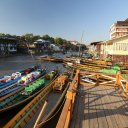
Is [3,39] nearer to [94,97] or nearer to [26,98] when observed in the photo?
[26,98]

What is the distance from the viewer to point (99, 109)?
8367 mm

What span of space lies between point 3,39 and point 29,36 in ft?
201

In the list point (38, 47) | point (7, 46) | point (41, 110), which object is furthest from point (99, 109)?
point (38, 47)

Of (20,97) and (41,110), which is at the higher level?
(41,110)

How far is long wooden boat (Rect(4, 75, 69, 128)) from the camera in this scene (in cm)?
1036

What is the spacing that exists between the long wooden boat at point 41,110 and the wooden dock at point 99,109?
4.94ft

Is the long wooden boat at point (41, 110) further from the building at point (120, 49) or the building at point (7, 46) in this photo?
the building at point (7, 46)

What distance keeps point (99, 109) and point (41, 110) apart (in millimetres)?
2510

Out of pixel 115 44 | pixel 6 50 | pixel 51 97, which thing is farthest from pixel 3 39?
pixel 51 97

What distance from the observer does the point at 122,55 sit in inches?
1624

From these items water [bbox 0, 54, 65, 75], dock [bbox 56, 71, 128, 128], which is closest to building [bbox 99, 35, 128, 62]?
water [bbox 0, 54, 65, 75]

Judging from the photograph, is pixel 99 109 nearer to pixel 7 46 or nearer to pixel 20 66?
pixel 20 66

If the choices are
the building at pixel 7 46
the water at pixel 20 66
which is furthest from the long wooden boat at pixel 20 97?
the building at pixel 7 46

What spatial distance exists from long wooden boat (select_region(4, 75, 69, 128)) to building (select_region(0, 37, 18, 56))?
68.8 metres
